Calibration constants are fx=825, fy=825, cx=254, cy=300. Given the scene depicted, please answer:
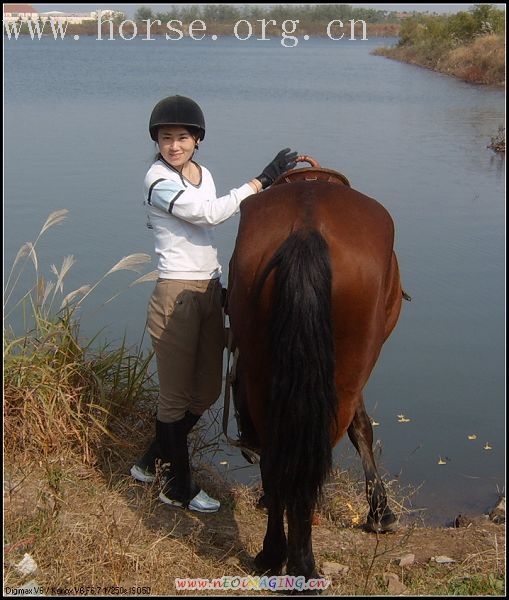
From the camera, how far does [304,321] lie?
2824mm

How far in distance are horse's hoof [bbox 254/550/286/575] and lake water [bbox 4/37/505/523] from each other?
1.53 meters

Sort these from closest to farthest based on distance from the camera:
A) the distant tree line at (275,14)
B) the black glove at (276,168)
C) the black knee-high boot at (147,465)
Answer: the black glove at (276,168) → the black knee-high boot at (147,465) → the distant tree line at (275,14)

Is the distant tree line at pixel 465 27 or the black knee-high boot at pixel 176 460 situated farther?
the distant tree line at pixel 465 27

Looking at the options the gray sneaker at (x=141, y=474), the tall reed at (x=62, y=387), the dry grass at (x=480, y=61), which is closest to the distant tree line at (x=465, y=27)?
the dry grass at (x=480, y=61)

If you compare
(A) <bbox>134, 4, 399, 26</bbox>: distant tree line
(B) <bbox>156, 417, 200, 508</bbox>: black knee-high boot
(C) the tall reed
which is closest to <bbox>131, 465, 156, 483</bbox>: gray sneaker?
(B) <bbox>156, 417, 200, 508</bbox>: black knee-high boot

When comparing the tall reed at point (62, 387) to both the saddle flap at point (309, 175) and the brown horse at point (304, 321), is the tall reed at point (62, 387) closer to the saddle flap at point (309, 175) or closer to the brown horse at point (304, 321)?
the saddle flap at point (309, 175)

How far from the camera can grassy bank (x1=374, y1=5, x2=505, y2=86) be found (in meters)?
26.9

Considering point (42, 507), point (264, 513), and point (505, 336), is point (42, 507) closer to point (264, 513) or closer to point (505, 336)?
point (264, 513)

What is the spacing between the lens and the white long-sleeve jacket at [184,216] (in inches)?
143

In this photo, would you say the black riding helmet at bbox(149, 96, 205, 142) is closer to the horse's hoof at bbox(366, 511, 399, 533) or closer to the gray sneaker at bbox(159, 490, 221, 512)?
the gray sneaker at bbox(159, 490, 221, 512)

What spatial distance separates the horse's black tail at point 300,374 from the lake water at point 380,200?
1.86 meters

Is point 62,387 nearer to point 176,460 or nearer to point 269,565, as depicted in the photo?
point 176,460

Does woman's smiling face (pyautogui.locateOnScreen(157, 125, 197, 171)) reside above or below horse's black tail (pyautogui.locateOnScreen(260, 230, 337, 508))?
above

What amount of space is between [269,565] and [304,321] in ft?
3.90
